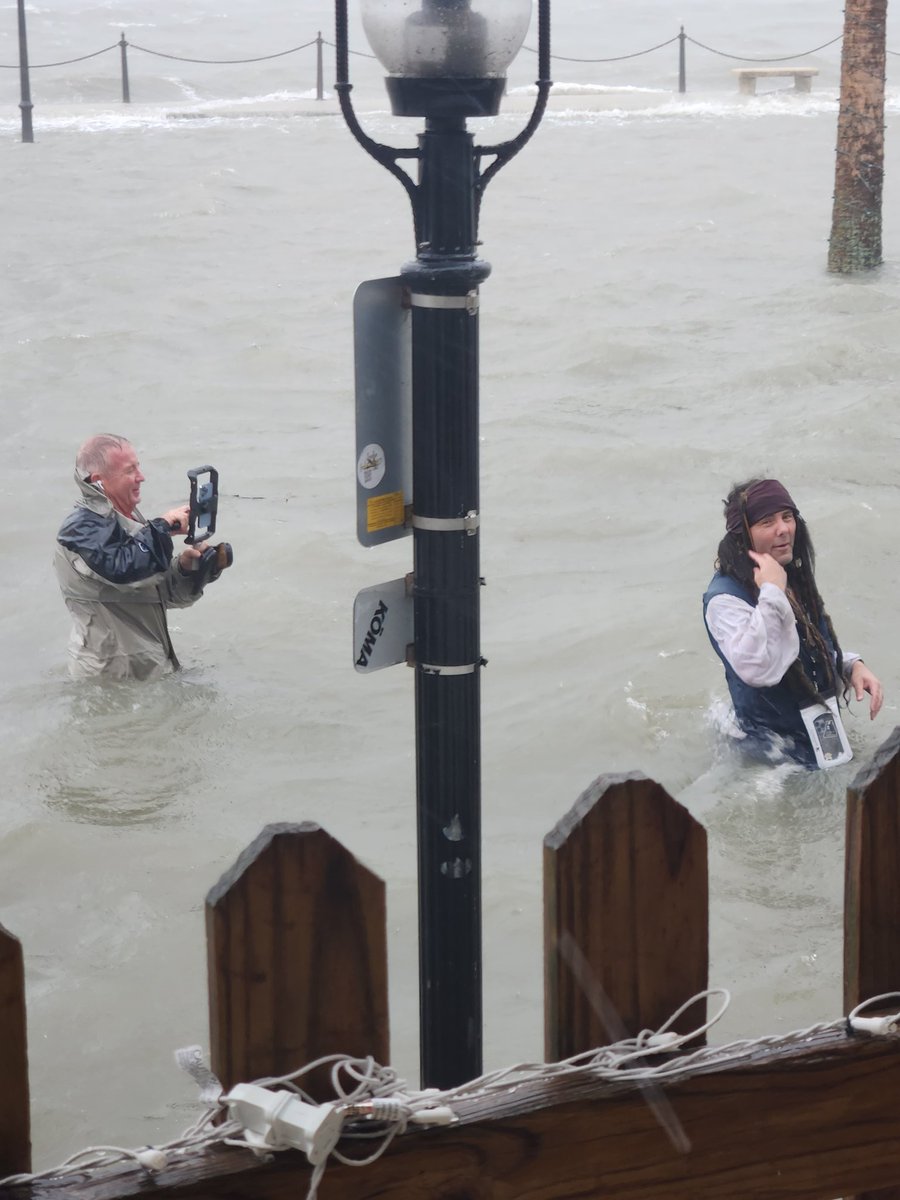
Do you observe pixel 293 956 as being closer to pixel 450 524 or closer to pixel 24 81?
pixel 450 524

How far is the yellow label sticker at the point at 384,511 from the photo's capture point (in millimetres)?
2420

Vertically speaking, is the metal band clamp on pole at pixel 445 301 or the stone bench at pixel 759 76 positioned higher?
the stone bench at pixel 759 76

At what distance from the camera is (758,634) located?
532cm

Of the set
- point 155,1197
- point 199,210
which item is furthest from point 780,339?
point 155,1197

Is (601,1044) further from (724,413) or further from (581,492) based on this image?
(724,413)

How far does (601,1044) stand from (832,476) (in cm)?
935

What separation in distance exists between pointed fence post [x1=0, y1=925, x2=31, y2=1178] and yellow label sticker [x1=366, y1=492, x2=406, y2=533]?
36.8 inches

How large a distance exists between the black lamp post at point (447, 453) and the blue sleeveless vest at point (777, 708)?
3238mm

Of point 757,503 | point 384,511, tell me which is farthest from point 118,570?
point 384,511

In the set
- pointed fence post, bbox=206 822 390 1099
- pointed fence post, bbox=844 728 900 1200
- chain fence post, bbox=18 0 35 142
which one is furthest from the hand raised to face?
chain fence post, bbox=18 0 35 142

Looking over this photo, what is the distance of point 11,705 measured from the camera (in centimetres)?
753

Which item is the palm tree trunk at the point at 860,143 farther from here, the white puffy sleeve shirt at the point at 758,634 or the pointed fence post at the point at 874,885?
the pointed fence post at the point at 874,885

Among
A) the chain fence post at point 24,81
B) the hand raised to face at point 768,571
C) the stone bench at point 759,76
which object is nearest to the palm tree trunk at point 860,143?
the hand raised to face at point 768,571

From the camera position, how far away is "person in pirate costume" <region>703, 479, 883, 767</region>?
536cm
